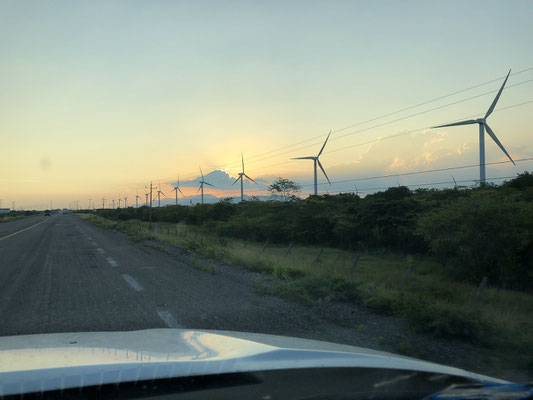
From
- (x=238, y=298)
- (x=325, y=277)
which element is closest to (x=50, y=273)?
(x=238, y=298)

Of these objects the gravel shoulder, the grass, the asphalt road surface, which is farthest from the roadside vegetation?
the asphalt road surface

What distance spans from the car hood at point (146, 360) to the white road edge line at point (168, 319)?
2.85 meters

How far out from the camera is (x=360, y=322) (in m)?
7.33

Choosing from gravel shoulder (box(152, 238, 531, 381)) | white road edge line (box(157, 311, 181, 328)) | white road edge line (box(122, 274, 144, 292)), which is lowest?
gravel shoulder (box(152, 238, 531, 381))

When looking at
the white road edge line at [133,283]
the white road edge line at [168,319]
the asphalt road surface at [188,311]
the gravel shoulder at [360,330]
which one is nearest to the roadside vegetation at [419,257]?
the gravel shoulder at [360,330]

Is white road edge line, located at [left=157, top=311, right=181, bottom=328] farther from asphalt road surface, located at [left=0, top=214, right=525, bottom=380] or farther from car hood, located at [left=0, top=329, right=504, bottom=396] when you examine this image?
car hood, located at [left=0, top=329, right=504, bottom=396]

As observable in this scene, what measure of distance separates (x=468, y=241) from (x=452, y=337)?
1154cm

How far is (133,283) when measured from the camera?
10672mm

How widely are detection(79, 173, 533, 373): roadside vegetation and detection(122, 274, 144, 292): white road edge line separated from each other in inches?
120

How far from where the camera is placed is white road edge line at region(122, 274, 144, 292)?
9.94 metres

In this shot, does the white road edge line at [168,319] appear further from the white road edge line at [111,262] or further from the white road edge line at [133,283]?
the white road edge line at [111,262]

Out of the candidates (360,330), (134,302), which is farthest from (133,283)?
(360,330)

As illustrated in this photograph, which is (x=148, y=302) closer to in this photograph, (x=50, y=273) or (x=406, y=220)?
(x=50, y=273)

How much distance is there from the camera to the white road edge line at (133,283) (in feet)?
32.6
